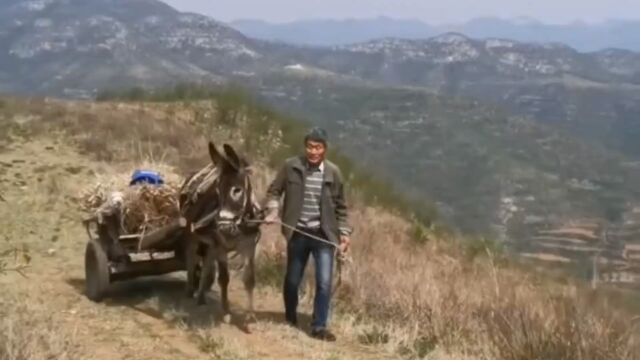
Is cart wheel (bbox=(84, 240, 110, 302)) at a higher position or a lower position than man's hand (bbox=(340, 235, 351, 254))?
lower

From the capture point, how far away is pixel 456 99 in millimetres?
90188

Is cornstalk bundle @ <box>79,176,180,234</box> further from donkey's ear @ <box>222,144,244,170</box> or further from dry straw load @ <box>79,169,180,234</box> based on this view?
donkey's ear @ <box>222,144,244,170</box>

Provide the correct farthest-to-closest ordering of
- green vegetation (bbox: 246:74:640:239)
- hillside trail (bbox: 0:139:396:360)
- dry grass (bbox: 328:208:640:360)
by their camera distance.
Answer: green vegetation (bbox: 246:74:640:239) → hillside trail (bbox: 0:139:396:360) → dry grass (bbox: 328:208:640:360)

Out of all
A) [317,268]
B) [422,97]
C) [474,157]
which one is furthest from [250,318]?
[422,97]

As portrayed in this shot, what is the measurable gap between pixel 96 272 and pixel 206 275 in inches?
50.1

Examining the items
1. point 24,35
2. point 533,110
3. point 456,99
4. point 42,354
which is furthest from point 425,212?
point 24,35

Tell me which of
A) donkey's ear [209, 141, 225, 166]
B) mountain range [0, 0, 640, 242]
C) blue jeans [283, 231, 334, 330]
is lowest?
mountain range [0, 0, 640, 242]

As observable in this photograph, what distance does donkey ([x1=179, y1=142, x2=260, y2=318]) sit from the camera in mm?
9492

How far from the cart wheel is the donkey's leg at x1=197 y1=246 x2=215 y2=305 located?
0.98 metres

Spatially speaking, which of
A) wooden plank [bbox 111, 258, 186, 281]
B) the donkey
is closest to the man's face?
the donkey

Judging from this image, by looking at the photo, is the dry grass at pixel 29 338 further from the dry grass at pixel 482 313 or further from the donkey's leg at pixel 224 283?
the dry grass at pixel 482 313

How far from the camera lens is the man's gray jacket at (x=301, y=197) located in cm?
982

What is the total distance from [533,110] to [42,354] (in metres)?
132

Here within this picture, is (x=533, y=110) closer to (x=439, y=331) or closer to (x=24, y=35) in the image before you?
(x=24, y=35)
